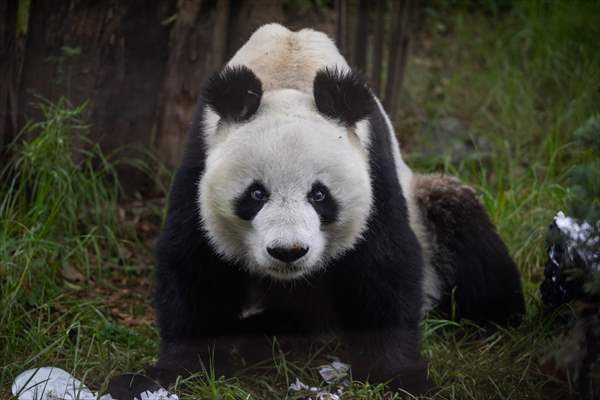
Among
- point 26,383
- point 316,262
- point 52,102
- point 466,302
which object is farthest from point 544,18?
point 26,383

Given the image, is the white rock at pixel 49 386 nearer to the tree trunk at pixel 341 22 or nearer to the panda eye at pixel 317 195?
the panda eye at pixel 317 195

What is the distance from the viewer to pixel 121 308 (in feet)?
17.4

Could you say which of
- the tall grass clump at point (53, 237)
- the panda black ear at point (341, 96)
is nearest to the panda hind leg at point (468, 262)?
the panda black ear at point (341, 96)

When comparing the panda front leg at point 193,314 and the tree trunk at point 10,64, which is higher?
the tree trunk at point 10,64

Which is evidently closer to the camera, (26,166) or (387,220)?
(387,220)

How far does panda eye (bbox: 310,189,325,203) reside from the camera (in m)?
3.66

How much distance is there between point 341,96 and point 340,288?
92 cm

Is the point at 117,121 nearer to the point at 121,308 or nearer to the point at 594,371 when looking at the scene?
the point at 121,308

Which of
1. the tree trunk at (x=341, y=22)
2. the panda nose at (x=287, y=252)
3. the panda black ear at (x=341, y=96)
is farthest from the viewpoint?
the tree trunk at (x=341, y=22)

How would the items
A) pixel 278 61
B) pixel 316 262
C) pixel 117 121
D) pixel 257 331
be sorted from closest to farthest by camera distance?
pixel 316 262 → pixel 278 61 → pixel 257 331 → pixel 117 121

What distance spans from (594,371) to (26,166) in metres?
3.51

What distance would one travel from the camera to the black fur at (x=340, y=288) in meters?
4.05

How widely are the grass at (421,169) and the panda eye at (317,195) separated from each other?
3.03 feet

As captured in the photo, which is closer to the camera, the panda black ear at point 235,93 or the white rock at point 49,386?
the panda black ear at point 235,93
